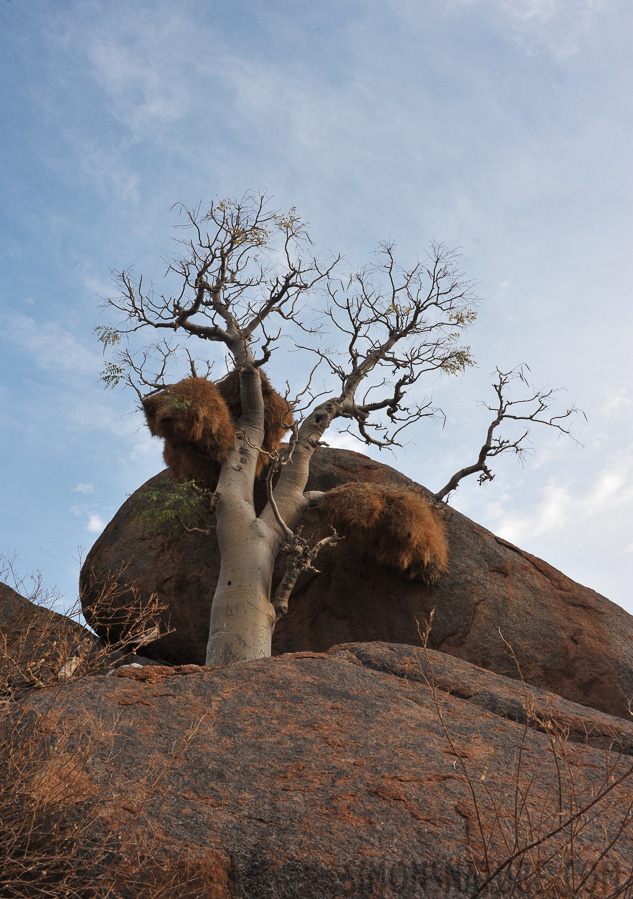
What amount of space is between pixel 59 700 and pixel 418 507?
543 centimetres

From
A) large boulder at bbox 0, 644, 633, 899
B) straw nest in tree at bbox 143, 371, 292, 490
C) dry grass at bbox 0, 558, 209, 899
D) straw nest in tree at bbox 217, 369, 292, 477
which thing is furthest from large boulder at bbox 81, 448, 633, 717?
dry grass at bbox 0, 558, 209, 899

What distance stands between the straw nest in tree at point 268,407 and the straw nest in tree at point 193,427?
76 cm

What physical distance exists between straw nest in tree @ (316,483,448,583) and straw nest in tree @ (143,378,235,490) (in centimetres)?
168

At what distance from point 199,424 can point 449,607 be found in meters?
3.85

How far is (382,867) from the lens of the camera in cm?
326

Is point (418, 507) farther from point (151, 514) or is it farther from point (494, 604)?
point (151, 514)

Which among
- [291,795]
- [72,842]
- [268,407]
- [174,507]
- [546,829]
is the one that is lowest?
[72,842]

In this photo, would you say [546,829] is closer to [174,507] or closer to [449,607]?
[449,607]

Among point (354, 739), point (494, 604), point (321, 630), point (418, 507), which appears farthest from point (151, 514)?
point (354, 739)

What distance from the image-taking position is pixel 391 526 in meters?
8.77

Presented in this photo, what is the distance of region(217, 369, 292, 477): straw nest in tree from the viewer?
34.8 ft

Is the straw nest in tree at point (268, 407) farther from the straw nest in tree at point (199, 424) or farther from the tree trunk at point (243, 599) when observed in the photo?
the tree trunk at point (243, 599)

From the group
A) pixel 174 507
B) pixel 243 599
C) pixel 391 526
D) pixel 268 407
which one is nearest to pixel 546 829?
pixel 243 599

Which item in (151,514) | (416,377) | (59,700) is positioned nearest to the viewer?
(59,700)
